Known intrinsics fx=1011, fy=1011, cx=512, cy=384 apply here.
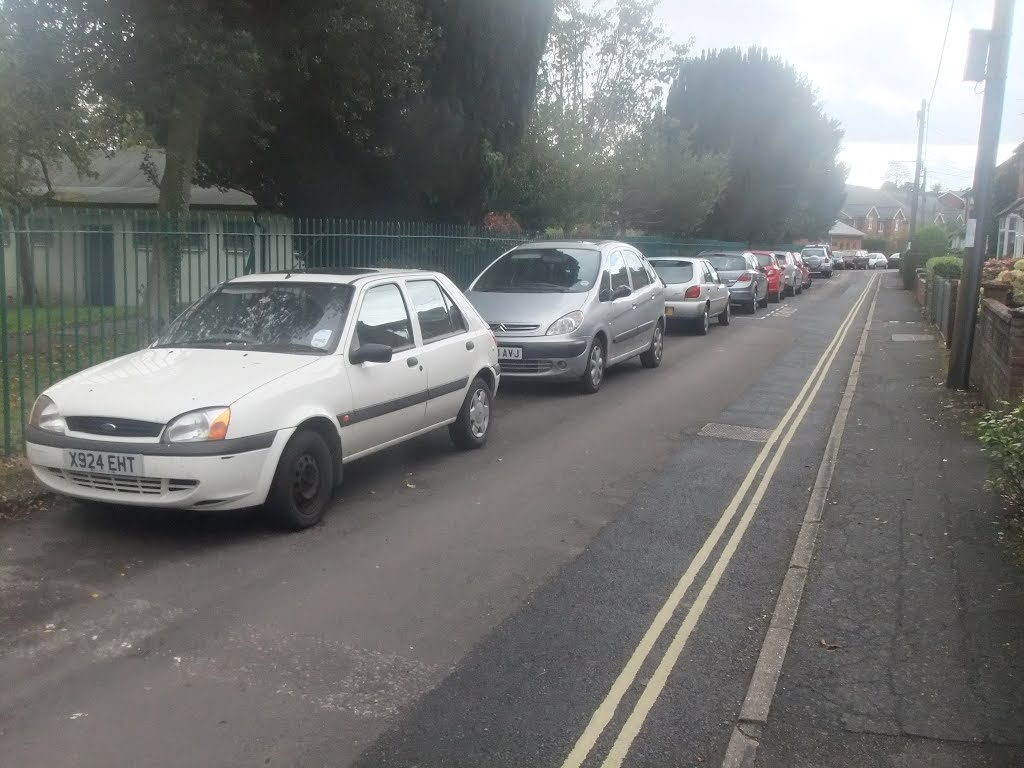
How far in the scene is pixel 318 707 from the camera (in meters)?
4.17

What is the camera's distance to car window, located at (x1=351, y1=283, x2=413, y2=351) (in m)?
7.46

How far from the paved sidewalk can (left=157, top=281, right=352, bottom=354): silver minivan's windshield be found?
3.72m

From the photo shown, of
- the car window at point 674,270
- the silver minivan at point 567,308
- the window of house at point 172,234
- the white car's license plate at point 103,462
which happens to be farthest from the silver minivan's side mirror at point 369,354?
the car window at point 674,270

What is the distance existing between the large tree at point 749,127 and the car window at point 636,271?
101 feet

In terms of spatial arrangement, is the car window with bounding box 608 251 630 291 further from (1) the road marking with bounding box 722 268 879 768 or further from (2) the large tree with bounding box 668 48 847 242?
(2) the large tree with bounding box 668 48 847 242

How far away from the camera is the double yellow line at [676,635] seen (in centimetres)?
397

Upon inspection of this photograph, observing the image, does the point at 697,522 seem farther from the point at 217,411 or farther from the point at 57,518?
the point at 57,518

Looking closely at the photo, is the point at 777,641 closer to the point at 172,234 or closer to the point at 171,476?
the point at 171,476

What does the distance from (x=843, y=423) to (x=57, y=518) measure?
25.7ft

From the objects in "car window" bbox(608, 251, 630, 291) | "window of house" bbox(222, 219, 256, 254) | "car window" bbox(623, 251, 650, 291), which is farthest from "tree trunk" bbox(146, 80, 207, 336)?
"car window" bbox(623, 251, 650, 291)

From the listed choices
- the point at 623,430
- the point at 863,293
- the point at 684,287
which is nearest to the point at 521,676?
the point at 623,430

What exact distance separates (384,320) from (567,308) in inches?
185

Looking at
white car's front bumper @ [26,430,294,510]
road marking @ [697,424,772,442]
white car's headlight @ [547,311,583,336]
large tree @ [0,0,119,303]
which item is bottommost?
road marking @ [697,424,772,442]

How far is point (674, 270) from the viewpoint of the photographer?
20672 millimetres
